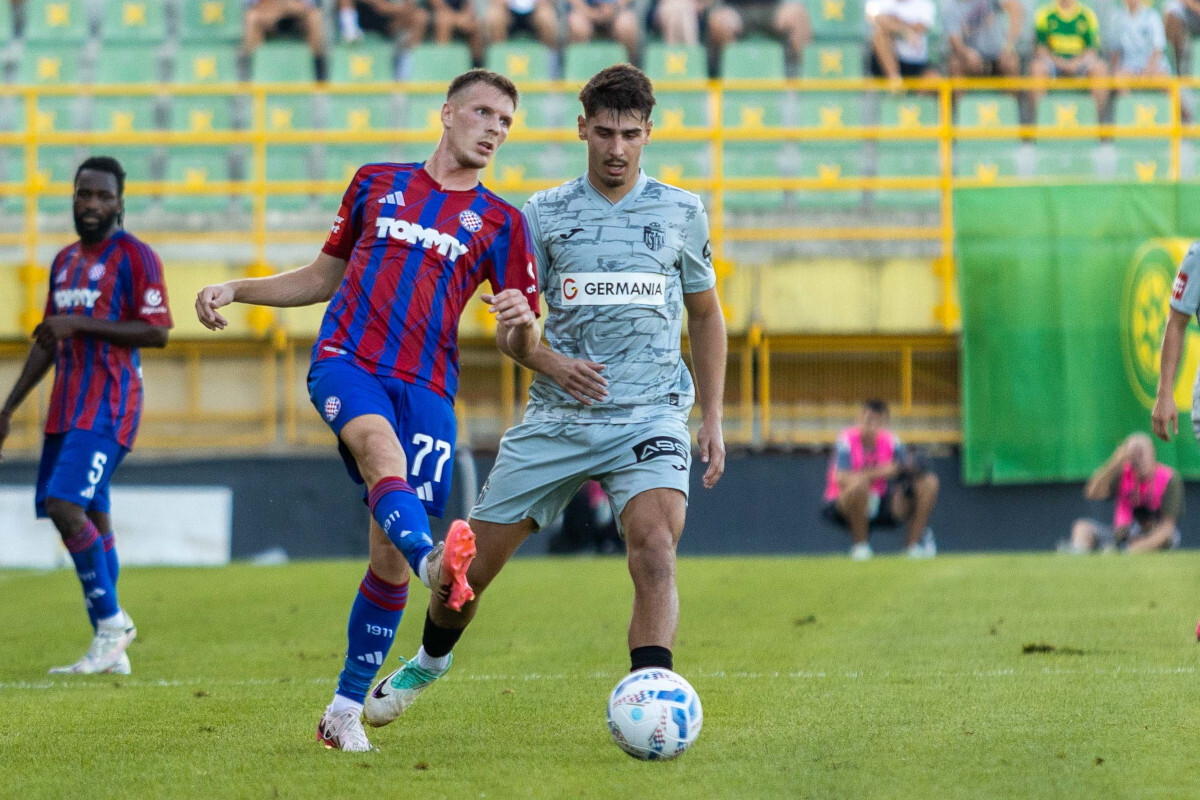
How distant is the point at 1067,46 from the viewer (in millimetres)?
18812

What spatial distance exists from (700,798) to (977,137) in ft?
49.5

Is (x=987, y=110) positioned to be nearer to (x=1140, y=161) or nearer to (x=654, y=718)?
(x=1140, y=161)

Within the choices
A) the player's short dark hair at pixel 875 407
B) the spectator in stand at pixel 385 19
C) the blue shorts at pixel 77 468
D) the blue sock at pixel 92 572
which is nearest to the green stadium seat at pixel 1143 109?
the player's short dark hair at pixel 875 407

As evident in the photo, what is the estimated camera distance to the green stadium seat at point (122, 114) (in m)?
19.0

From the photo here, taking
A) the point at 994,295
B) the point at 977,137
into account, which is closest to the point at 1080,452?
the point at 994,295

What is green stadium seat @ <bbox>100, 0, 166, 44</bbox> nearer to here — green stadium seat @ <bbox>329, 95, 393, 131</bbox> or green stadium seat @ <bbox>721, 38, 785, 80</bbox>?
green stadium seat @ <bbox>329, 95, 393, 131</bbox>

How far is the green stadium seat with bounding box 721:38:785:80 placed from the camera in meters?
19.3

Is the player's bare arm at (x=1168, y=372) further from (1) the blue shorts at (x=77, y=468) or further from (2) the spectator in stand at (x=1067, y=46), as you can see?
(2) the spectator in stand at (x=1067, y=46)

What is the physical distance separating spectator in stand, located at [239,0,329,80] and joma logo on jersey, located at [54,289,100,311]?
1229cm

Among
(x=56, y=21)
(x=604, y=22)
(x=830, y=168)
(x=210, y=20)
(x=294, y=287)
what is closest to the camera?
(x=294, y=287)

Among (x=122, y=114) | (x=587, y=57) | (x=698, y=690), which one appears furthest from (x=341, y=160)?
(x=698, y=690)

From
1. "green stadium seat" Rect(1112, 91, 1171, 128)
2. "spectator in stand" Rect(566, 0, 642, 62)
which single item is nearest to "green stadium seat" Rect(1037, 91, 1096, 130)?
"green stadium seat" Rect(1112, 91, 1171, 128)

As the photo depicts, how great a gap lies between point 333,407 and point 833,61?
15.5m

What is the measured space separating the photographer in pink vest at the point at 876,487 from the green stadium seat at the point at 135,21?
10.1 meters
